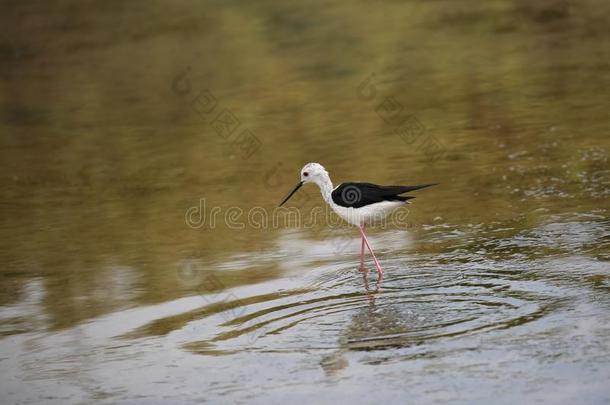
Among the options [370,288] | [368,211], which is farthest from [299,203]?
[370,288]

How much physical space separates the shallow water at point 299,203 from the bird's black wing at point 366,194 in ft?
1.61

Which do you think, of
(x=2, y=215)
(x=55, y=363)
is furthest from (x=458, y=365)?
(x=2, y=215)

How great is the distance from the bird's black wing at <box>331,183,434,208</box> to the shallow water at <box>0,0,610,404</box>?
0.49 meters

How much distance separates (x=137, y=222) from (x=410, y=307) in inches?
158

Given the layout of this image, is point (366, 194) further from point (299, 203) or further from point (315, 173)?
point (299, 203)

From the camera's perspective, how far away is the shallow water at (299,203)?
6.34 meters

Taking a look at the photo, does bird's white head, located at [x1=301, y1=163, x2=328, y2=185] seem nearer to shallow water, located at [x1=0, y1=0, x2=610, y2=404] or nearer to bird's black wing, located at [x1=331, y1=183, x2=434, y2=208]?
bird's black wing, located at [x1=331, y1=183, x2=434, y2=208]

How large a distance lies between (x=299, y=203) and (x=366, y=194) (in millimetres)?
2023

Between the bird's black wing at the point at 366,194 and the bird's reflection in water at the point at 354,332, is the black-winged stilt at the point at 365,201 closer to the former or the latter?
the bird's black wing at the point at 366,194

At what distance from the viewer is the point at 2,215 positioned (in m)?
10.9

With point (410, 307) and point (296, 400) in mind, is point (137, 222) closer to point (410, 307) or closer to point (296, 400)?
point (410, 307)

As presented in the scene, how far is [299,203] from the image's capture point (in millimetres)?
10570

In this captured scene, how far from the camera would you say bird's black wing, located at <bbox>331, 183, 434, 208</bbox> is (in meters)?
8.56

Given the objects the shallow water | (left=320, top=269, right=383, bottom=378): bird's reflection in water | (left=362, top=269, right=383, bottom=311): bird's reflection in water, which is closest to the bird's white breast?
the shallow water
